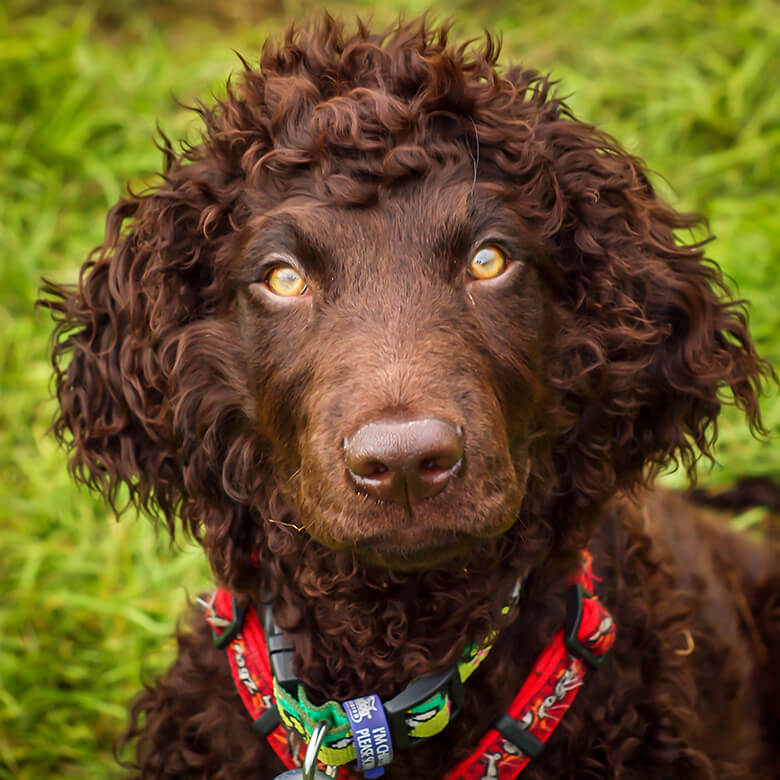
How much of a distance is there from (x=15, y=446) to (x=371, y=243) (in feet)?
11.3

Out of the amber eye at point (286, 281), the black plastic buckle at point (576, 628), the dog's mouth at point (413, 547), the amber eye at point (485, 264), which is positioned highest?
the amber eye at point (485, 264)

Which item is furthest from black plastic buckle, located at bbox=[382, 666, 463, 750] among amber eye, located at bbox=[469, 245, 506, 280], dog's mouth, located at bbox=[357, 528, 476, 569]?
amber eye, located at bbox=[469, 245, 506, 280]

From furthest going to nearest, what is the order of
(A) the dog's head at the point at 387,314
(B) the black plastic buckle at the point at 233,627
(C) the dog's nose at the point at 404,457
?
(B) the black plastic buckle at the point at 233,627
(A) the dog's head at the point at 387,314
(C) the dog's nose at the point at 404,457

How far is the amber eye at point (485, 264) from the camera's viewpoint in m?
2.46

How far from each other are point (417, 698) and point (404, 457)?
2.75 ft

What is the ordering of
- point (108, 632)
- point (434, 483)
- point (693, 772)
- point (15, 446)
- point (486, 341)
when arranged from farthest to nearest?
point (15, 446), point (108, 632), point (693, 772), point (486, 341), point (434, 483)

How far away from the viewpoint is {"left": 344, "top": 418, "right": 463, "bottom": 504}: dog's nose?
2.03 metres

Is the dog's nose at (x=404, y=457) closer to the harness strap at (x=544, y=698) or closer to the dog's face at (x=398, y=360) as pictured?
the dog's face at (x=398, y=360)

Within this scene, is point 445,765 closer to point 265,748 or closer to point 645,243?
point 265,748

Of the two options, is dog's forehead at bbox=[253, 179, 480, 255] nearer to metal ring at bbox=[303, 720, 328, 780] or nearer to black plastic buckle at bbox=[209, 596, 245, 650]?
black plastic buckle at bbox=[209, 596, 245, 650]

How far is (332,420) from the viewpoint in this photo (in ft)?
7.26

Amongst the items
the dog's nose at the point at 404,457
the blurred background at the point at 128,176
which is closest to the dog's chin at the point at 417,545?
the dog's nose at the point at 404,457

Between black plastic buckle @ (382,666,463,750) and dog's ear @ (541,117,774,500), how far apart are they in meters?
0.63

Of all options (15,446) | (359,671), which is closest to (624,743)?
(359,671)
